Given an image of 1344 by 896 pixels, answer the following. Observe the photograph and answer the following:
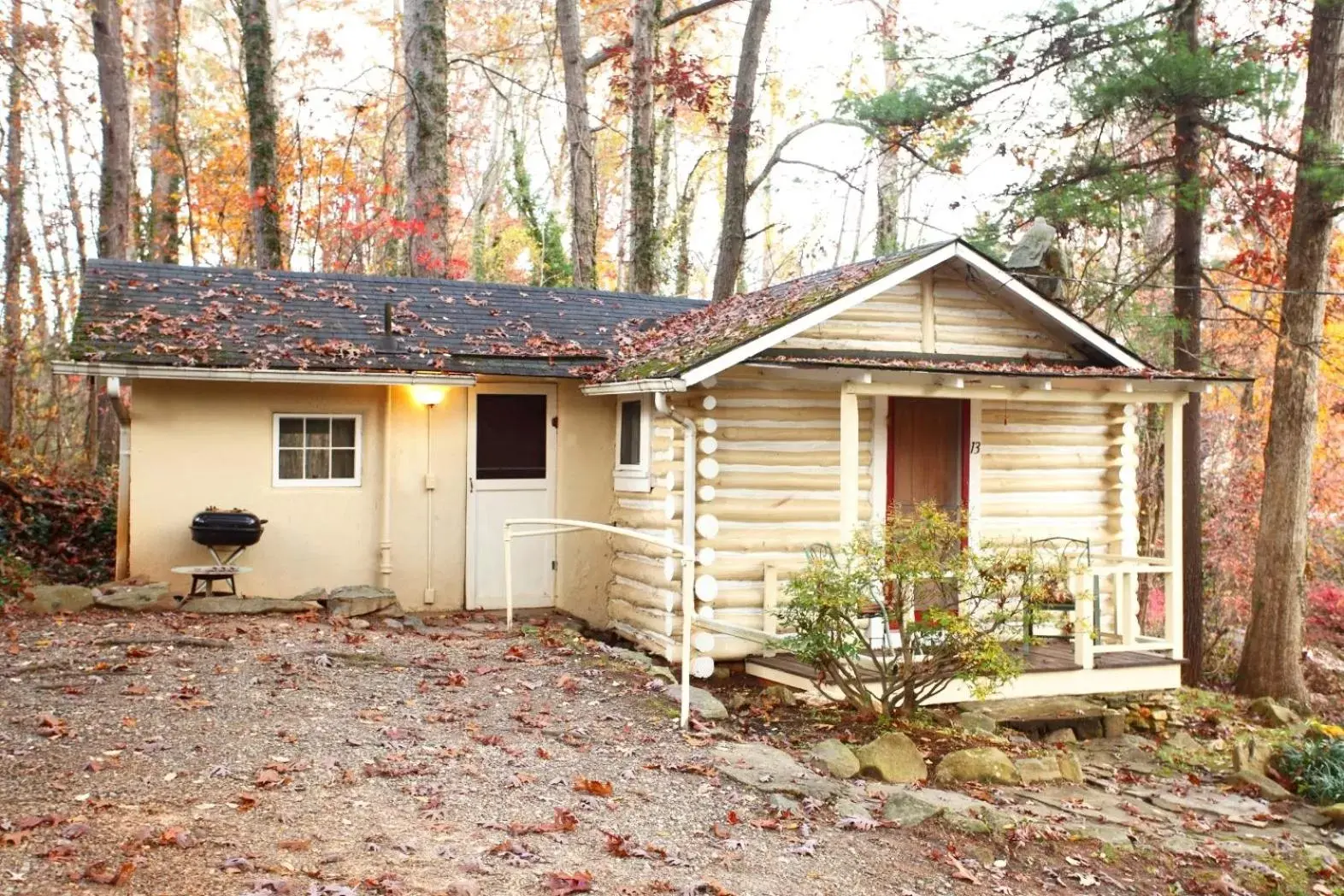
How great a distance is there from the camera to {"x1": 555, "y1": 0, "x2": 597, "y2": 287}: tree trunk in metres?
21.4

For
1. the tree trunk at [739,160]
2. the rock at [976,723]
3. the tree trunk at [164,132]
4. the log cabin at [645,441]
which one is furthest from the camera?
the tree trunk at [164,132]

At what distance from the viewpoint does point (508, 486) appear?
12.6m

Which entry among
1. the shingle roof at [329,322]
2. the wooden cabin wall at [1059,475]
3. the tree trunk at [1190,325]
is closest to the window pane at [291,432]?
the shingle roof at [329,322]

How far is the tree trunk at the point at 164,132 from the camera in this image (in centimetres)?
2238

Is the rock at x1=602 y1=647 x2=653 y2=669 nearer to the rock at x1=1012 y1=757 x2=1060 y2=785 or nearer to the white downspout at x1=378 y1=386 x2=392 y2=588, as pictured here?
the white downspout at x1=378 y1=386 x2=392 y2=588

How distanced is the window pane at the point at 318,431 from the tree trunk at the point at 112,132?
29.7 feet

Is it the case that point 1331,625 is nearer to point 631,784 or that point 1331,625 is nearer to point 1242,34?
point 1242,34

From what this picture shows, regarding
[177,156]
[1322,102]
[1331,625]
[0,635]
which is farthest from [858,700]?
[177,156]

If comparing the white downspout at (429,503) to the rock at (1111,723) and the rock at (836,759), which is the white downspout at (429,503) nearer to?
the rock at (836,759)

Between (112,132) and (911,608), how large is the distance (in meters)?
16.5

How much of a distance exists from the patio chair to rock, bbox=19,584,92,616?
342 inches

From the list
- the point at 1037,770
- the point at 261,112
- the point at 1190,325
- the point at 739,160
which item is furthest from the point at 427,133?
the point at 1037,770

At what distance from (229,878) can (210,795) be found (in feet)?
3.83

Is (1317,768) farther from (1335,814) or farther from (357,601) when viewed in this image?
(357,601)
